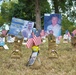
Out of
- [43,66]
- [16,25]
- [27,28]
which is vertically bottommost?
[43,66]

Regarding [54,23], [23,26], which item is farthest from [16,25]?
[54,23]

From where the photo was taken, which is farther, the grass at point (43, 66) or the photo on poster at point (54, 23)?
the photo on poster at point (54, 23)

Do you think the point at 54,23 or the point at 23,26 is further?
the point at 23,26

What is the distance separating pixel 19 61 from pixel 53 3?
14430 millimetres

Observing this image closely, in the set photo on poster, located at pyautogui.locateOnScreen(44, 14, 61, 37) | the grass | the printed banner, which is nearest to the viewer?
the grass

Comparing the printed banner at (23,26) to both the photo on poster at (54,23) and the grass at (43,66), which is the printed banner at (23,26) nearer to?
the photo on poster at (54,23)

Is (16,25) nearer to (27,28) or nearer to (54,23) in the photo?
(27,28)

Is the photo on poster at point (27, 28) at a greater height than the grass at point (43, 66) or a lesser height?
greater

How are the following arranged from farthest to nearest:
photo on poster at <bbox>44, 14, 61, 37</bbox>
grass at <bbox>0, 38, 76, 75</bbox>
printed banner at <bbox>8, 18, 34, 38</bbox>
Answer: printed banner at <bbox>8, 18, 34, 38</bbox>
photo on poster at <bbox>44, 14, 61, 37</bbox>
grass at <bbox>0, 38, 76, 75</bbox>

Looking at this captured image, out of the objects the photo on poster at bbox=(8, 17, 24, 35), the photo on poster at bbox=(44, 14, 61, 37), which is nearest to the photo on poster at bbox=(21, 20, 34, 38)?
the photo on poster at bbox=(8, 17, 24, 35)

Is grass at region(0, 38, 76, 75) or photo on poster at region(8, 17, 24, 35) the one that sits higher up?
photo on poster at region(8, 17, 24, 35)

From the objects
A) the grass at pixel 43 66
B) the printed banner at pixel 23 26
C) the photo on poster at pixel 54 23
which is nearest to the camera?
the grass at pixel 43 66

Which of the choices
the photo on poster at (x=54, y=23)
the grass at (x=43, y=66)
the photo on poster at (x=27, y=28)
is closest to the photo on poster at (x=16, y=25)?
the photo on poster at (x=27, y=28)

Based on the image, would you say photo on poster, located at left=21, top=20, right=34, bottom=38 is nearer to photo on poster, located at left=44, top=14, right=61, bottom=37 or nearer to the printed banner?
the printed banner
